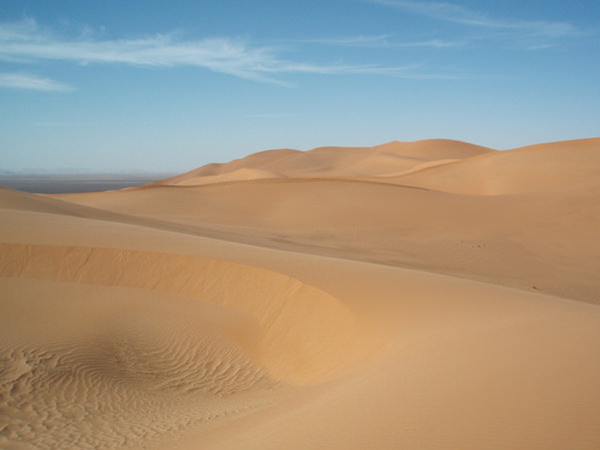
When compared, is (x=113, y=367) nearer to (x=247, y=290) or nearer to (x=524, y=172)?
(x=247, y=290)

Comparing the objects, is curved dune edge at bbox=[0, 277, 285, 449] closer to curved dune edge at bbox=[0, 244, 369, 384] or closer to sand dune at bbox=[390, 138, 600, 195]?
curved dune edge at bbox=[0, 244, 369, 384]

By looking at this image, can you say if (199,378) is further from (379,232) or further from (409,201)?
(409,201)

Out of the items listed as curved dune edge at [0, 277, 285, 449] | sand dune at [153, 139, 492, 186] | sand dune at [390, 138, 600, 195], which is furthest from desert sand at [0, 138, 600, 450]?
sand dune at [153, 139, 492, 186]

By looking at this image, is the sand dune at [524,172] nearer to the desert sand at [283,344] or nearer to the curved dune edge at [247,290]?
the desert sand at [283,344]

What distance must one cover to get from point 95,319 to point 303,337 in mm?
3446

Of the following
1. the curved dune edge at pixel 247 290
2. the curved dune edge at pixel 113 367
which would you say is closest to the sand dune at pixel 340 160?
the curved dune edge at pixel 247 290

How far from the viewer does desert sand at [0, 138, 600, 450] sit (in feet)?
10.7

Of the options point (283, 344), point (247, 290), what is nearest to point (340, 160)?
point (247, 290)

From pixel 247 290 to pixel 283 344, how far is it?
1916 millimetres

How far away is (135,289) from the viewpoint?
871cm

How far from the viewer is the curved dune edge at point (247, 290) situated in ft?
20.4

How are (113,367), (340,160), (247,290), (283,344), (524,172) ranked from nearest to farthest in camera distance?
(113,367) → (283,344) → (247,290) → (524,172) → (340,160)

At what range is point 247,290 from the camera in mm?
8477

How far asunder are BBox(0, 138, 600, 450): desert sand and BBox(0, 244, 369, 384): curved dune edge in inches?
1.3
